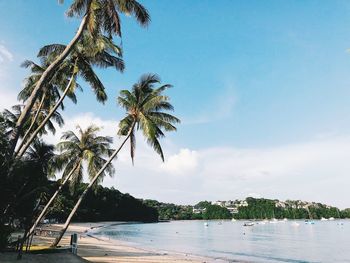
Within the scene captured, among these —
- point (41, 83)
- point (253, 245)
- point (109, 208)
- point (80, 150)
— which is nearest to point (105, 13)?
point (41, 83)

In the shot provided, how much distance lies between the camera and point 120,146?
79.4ft

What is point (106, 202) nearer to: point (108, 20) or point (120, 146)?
point (120, 146)

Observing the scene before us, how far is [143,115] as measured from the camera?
24.1 metres

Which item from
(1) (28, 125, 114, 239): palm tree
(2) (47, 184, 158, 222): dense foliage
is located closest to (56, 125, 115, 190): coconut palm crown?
(1) (28, 125, 114, 239): palm tree

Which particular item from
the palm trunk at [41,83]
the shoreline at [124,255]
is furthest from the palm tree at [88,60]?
the shoreline at [124,255]

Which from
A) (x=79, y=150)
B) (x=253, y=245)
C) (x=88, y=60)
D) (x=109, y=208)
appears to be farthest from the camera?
(x=109, y=208)

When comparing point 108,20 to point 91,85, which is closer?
point 108,20

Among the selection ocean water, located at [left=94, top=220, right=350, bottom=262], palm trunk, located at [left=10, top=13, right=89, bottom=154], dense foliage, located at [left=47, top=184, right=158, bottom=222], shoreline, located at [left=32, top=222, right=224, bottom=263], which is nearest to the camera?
palm trunk, located at [left=10, top=13, right=89, bottom=154]

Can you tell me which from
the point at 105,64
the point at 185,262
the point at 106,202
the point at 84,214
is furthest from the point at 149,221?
the point at 105,64

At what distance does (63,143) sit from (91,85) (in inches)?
327

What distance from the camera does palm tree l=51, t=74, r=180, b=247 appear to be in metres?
24.0

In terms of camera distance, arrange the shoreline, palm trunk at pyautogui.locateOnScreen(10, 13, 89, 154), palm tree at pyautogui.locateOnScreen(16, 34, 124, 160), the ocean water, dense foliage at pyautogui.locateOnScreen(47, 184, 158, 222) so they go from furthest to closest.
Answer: dense foliage at pyautogui.locateOnScreen(47, 184, 158, 222) → the ocean water → the shoreline → palm tree at pyautogui.locateOnScreen(16, 34, 124, 160) → palm trunk at pyautogui.locateOnScreen(10, 13, 89, 154)

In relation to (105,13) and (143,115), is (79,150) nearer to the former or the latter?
(143,115)

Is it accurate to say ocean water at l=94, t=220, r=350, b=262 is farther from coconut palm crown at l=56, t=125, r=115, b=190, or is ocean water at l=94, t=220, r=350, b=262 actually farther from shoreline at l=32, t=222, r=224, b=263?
coconut palm crown at l=56, t=125, r=115, b=190
